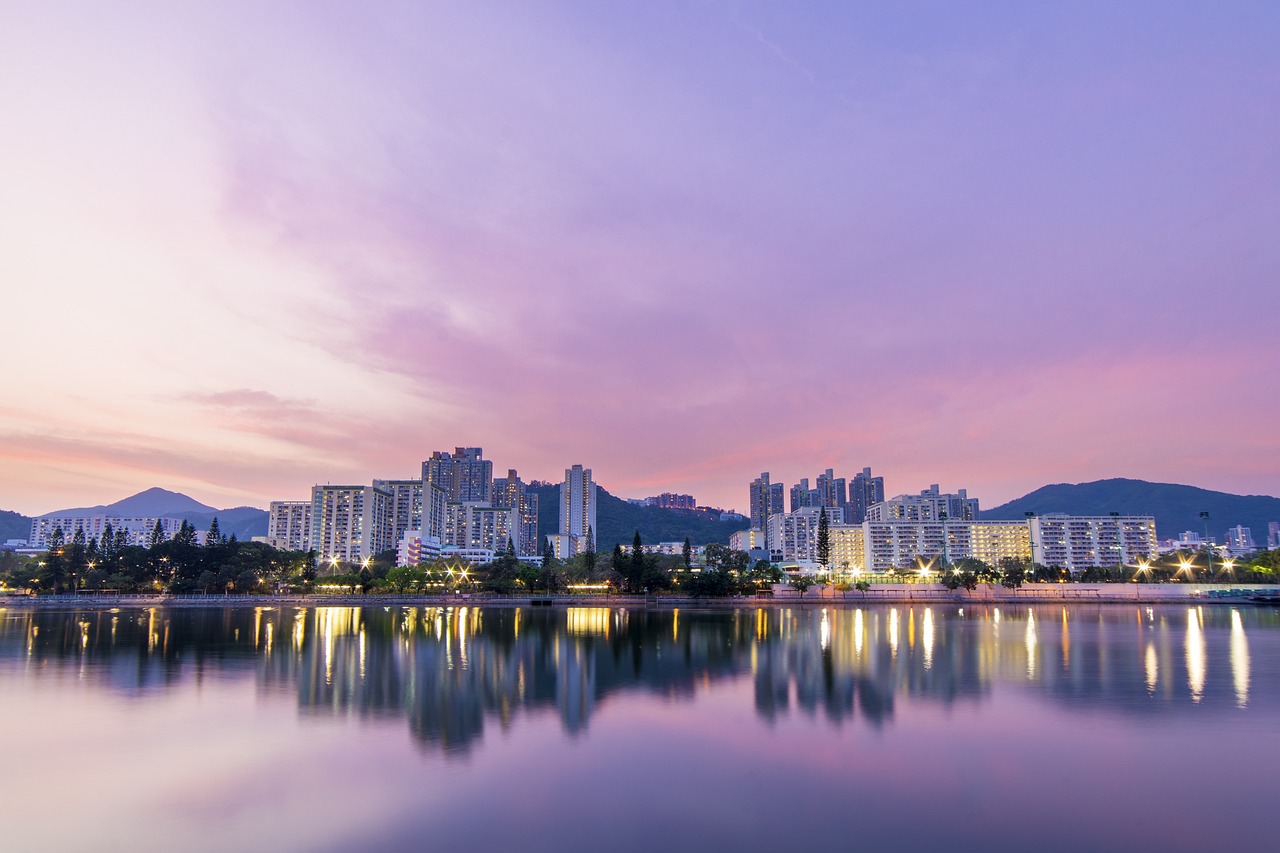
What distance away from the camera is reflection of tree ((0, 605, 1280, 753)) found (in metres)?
25.8

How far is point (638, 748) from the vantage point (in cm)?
1991

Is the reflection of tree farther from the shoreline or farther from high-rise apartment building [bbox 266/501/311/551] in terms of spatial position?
high-rise apartment building [bbox 266/501/311/551]

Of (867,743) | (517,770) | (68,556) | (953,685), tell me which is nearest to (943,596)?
(953,685)

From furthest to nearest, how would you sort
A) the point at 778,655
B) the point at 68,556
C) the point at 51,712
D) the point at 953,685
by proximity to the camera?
the point at 68,556 < the point at 778,655 < the point at 953,685 < the point at 51,712

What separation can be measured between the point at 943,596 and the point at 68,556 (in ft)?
369

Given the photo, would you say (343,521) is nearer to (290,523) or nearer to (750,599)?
(290,523)

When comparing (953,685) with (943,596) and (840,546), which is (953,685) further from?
(840,546)

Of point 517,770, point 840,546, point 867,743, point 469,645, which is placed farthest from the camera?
point 840,546

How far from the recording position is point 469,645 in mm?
42094

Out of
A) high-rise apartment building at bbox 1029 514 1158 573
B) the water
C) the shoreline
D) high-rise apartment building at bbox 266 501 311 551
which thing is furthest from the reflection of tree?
high-rise apartment building at bbox 266 501 311 551

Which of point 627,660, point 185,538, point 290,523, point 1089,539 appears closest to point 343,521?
point 290,523

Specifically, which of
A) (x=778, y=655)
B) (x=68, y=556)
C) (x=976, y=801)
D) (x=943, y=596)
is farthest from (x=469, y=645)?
(x=68, y=556)

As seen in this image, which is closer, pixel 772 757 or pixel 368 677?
pixel 772 757

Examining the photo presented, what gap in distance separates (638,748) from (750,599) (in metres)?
73.9
